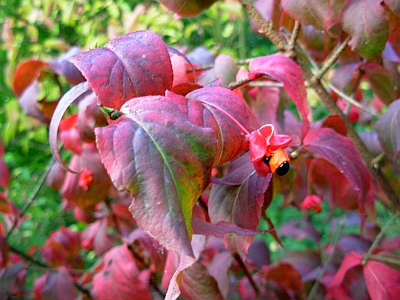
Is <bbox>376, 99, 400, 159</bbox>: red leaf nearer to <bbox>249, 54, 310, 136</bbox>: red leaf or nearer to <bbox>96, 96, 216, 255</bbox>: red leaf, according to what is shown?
<bbox>249, 54, 310, 136</bbox>: red leaf

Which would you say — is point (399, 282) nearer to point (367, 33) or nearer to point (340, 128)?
point (340, 128)

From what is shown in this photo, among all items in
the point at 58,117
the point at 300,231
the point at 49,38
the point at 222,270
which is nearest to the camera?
the point at 58,117

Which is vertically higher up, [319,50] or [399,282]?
[319,50]

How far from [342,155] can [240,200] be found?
0.15 m

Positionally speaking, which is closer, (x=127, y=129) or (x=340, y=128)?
(x=127, y=129)

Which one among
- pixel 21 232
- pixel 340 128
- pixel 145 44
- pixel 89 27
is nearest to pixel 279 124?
pixel 340 128

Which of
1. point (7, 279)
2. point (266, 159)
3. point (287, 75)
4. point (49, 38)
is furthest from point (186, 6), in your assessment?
point (49, 38)

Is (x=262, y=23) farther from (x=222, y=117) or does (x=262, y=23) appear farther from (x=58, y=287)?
(x=58, y=287)

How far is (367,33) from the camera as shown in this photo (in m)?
0.53

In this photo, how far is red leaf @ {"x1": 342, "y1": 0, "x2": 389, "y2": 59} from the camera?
1.70ft

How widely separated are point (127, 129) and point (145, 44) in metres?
0.13

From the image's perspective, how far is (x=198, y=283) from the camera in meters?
0.58

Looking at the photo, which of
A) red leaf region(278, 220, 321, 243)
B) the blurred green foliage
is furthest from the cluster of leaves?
the blurred green foliage

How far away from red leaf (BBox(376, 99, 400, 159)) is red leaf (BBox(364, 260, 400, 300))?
0.21 meters
